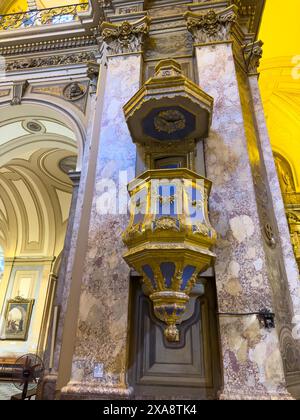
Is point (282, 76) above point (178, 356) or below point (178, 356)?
above

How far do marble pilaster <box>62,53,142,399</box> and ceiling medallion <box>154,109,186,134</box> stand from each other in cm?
43

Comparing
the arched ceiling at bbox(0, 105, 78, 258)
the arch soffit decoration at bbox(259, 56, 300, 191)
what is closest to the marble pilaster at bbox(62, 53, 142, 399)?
the arched ceiling at bbox(0, 105, 78, 258)

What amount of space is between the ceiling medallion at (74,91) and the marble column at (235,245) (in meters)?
2.35

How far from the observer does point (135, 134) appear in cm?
345

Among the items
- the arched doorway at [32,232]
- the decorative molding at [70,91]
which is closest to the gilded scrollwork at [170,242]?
the decorative molding at [70,91]

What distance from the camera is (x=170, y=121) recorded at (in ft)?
10.8

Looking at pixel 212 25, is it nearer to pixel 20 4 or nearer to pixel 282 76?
pixel 282 76

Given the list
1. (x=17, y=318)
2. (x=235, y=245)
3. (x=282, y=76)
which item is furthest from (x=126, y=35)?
(x=17, y=318)

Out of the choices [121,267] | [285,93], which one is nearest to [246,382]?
[121,267]

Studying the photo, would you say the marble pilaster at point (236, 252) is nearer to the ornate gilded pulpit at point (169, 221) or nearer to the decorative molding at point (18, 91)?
the ornate gilded pulpit at point (169, 221)

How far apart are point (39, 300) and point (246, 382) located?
26.6 ft

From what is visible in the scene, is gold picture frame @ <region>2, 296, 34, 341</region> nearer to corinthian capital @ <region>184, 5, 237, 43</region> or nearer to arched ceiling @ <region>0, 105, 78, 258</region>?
arched ceiling @ <region>0, 105, 78, 258</region>

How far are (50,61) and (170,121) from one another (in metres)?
3.95

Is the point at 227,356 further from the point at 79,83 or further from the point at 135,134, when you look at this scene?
the point at 79,83
